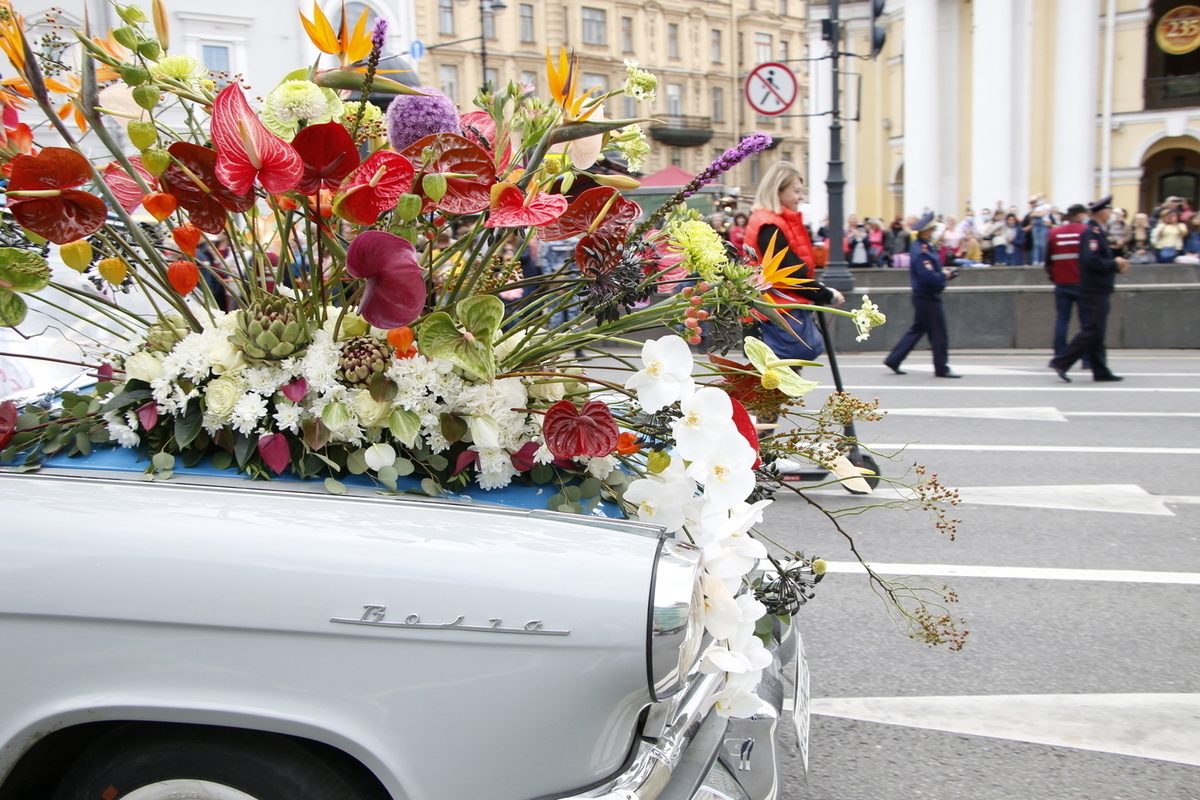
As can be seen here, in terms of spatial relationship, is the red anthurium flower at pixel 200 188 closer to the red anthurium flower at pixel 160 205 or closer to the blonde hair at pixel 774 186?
the red anthurium flower at pixel 160 205

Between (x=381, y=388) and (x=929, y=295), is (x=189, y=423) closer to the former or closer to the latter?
(x=381, y=388)

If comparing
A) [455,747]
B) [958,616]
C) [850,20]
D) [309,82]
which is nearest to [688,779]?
[455,747]

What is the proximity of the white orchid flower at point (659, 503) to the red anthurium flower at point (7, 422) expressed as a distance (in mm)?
1317

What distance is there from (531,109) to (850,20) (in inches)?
1559

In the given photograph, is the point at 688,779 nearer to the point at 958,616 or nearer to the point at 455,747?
the point at 455,747

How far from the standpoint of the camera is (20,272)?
85.9 inches

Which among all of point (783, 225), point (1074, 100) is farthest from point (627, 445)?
point (1074, 100)

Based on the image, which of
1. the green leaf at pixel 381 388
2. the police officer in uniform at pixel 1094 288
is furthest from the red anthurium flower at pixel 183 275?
the police officer in uniform at pixel 1094 288

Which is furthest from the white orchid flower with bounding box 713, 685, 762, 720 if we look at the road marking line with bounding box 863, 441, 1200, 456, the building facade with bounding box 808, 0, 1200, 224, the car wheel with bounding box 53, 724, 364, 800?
the building facade with bounding box 808, 0, 1200, 224

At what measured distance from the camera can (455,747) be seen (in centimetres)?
172

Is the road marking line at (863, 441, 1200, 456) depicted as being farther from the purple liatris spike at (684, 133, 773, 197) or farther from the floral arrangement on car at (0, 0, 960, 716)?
the floral arrangement on car at (0, 0, 960, 716)

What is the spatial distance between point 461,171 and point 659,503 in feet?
2.61

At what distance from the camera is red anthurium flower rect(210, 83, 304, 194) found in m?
2.01

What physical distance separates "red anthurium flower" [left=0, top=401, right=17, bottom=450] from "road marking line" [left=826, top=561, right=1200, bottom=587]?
348cm
